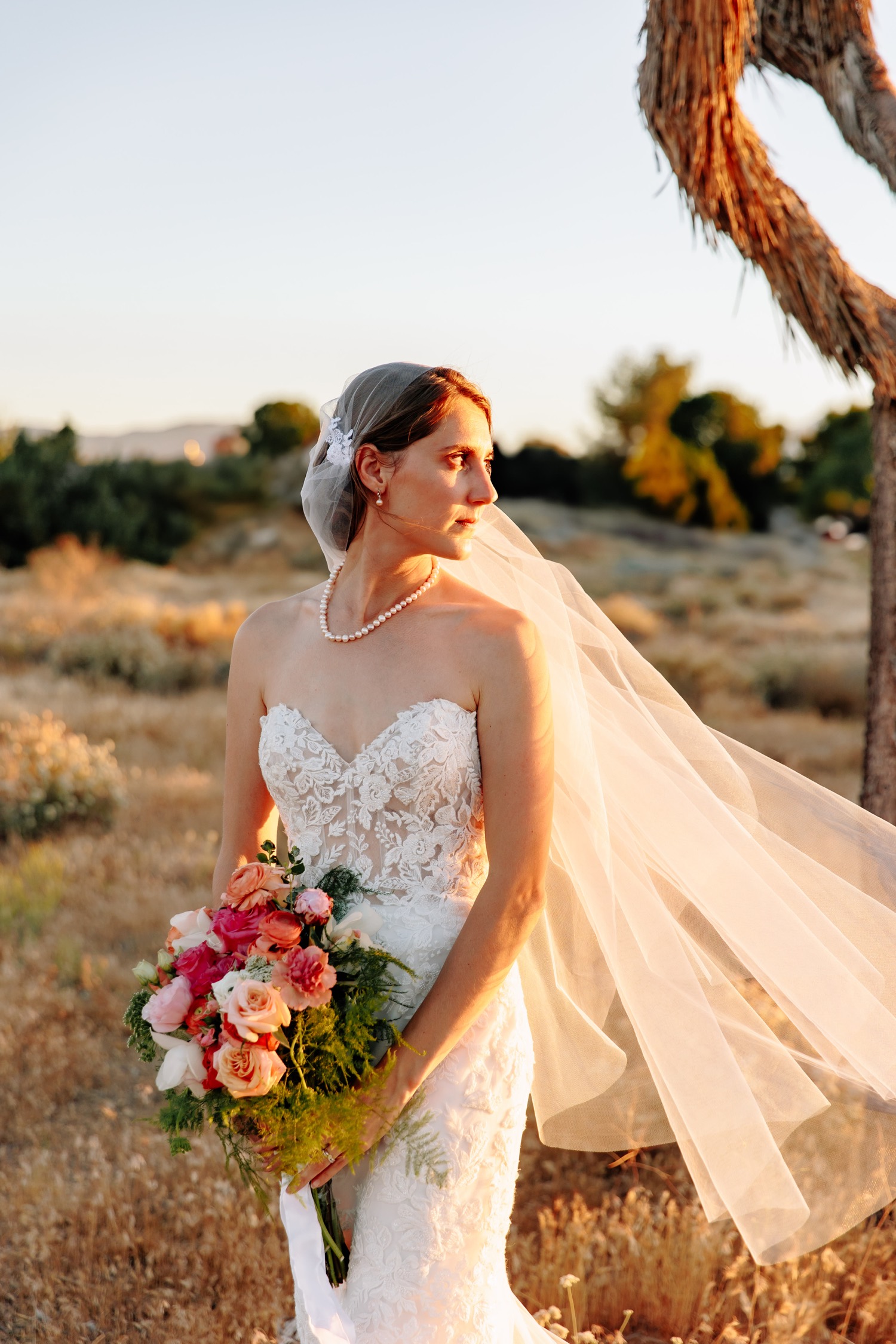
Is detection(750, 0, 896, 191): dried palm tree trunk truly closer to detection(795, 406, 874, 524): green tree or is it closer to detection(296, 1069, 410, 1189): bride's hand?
detection(296, 1069, 410, 1189): bride's hand

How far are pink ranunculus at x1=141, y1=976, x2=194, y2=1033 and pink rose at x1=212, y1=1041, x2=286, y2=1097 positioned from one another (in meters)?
0.17

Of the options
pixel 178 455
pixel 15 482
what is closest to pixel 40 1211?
pixel 15 482

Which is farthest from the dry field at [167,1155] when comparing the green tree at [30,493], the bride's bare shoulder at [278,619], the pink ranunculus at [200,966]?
the green tree at [30,493]

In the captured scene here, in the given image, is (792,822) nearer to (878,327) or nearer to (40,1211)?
(878,327)

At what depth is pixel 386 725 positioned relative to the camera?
2.30m

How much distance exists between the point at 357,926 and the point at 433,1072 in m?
0.43

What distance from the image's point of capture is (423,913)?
7.44 ft

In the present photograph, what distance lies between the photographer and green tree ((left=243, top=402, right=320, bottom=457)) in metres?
39.7

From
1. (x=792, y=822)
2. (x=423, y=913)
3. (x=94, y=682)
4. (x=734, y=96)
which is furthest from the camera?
(x=94, y=682)

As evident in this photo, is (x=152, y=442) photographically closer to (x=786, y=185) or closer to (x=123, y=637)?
(x=123, y=637)

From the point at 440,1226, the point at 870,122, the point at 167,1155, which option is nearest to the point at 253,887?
the point at 440,1226

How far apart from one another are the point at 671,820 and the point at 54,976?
14.1ft

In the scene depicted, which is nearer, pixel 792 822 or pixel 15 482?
pixel 792 822

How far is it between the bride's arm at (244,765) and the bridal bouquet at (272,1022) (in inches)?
20.6
